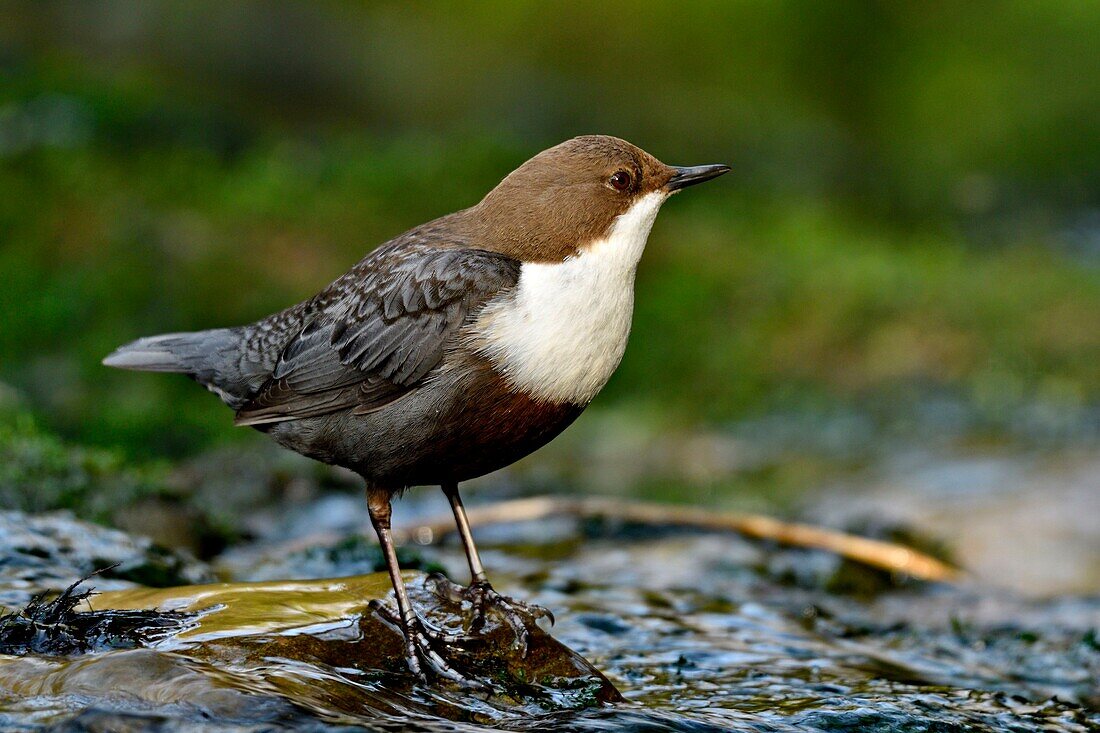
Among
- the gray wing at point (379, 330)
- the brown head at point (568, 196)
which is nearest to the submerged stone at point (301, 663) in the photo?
the gray wing at point (379, 330)

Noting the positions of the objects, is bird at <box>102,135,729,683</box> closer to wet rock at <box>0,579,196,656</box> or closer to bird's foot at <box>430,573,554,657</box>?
bird's foot at <box>430,573,554,657</box>

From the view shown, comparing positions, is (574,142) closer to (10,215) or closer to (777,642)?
(777,642)

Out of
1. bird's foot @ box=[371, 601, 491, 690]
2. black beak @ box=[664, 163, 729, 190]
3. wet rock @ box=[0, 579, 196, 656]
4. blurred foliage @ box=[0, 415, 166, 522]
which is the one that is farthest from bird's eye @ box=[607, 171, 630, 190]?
blurred foliage @ box=[0, 415, 166, 522]

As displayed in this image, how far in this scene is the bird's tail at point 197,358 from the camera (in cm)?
459

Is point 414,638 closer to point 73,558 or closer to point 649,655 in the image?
point 649,655

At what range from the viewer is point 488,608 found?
3.96 metres

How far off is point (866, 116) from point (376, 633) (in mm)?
12460

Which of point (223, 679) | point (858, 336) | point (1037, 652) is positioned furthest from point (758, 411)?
point (223, 679)

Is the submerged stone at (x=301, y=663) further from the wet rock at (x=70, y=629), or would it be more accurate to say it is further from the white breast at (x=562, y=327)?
the white breast at (x=562, y=327)

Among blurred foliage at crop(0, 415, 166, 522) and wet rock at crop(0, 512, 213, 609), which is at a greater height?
blurred foliage at crop(0, 415, 166, 522)

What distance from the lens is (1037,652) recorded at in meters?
5.16

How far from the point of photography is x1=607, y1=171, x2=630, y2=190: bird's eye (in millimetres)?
4188

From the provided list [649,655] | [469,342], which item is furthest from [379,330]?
[649,655]

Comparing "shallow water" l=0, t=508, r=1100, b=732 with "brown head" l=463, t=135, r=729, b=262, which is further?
"brown head" l=463, t=135, r=729, b=262
